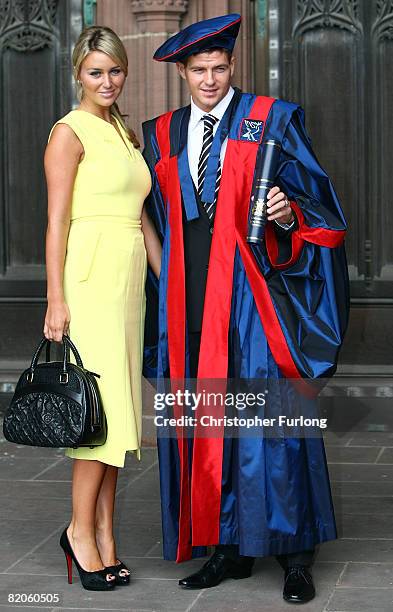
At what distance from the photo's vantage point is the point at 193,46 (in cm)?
504

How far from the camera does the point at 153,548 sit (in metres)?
5.76

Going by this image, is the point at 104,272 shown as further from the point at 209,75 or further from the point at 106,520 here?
the point at 106,520

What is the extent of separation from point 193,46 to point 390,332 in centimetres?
376

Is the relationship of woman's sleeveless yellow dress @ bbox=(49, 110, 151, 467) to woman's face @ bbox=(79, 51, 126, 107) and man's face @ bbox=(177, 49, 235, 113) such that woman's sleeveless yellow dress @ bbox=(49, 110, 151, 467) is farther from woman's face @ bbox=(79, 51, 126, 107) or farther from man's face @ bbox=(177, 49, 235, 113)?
man's face @ bbox=(177, 49, 235, 113)

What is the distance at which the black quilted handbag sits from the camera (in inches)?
195

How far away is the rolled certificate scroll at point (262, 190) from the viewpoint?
5.02m

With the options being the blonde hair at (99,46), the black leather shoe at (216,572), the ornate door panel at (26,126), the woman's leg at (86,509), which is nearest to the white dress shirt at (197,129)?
the blonde hair at (99,46)

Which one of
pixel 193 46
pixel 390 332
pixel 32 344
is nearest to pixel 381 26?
pixel 390 332

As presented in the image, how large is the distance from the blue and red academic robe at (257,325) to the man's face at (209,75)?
111mm

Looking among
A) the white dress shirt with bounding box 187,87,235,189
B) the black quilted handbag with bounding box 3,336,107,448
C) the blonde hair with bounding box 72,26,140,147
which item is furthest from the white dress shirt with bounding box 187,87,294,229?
the black quilted handbag with bounding box 3,336,107,448

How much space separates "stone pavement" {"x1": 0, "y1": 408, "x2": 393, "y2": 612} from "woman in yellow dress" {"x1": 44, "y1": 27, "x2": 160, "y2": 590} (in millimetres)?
228

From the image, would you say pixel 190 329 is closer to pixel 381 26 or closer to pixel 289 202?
pixel 289 202

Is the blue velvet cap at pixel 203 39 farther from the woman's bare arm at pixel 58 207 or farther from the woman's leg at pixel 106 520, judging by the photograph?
the woman's leg at pixel 106 520

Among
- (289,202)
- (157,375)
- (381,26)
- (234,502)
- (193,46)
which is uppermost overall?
(381,26)
